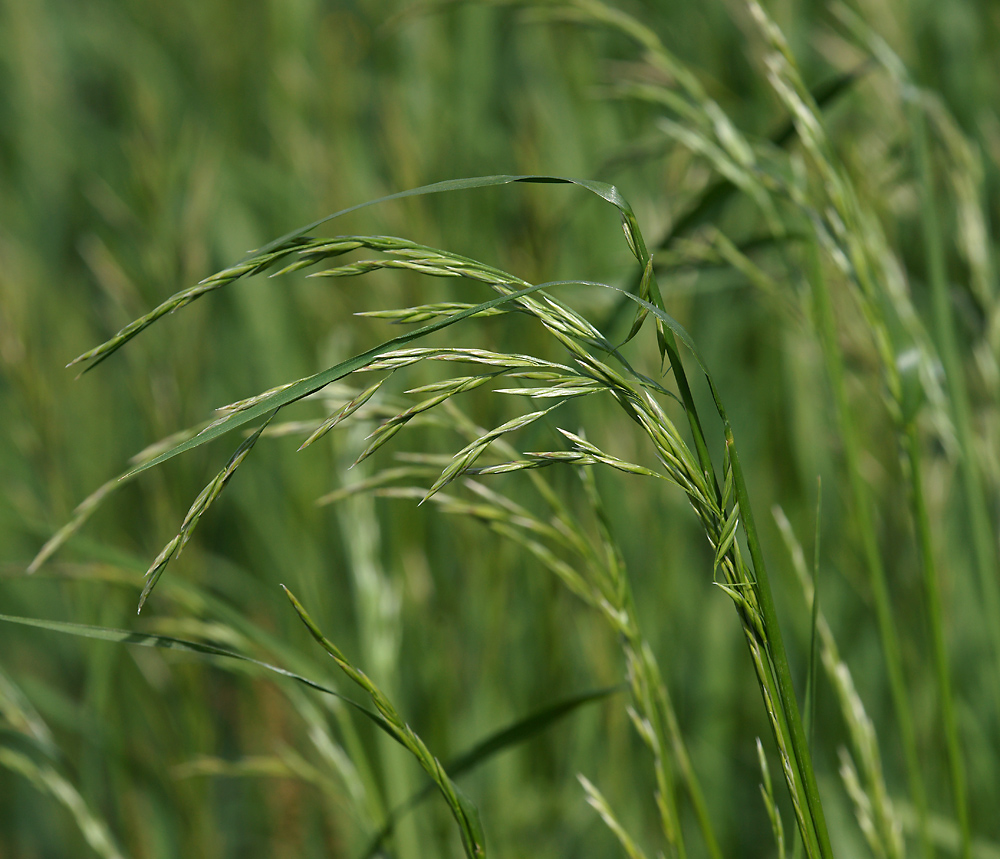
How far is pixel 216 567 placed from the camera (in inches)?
Answer: 63.9

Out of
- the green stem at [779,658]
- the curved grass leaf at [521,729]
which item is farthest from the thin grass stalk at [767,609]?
the curved grass leaf at [521,729]

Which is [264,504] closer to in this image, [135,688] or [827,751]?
[135,688]

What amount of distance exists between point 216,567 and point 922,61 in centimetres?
185

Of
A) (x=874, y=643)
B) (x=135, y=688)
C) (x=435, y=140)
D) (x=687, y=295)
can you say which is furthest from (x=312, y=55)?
(x=874, y=643)

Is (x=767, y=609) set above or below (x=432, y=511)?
above

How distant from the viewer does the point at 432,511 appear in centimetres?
136

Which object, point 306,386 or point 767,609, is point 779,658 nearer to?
point 767,609

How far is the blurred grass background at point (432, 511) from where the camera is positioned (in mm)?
1108

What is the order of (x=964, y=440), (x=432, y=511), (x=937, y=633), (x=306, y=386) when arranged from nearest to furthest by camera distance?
1. (x=306, y=386)
2. (x=937, y=633)
3. (x=964, y=440)
4. (x=432, y=511)

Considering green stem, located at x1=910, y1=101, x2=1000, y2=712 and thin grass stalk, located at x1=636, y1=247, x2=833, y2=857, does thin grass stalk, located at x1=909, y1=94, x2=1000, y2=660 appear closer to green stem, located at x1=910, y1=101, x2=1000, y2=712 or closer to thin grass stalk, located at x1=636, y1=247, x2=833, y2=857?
green stem, located at x1=910, y1=101, x2=1000, y2=712

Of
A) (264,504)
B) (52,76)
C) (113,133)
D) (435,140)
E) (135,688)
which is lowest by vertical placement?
(135,688)

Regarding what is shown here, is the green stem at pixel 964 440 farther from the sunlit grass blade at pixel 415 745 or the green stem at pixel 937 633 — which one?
the sunlit grass blade at pixel 415 745

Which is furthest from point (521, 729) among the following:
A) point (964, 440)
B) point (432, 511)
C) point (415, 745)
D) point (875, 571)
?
point (432, 511)

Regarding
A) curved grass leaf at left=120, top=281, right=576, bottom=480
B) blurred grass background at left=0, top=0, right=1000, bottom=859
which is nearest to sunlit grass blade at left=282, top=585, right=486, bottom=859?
curved grass leaf at left=120, top=281, right=576, bottom=480
